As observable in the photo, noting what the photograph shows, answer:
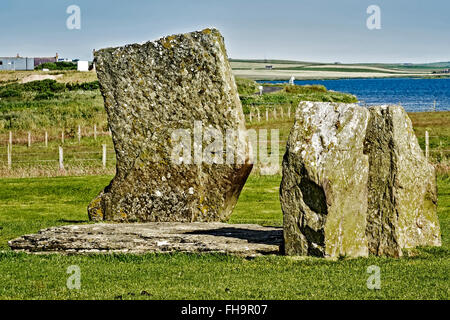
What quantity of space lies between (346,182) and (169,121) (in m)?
6.49

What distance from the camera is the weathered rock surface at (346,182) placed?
11250mm

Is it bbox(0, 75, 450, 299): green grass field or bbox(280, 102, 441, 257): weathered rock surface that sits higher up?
bbox(280, 102, 441, 257): weathered rock surface

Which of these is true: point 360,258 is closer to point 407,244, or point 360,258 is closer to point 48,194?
point 407,244

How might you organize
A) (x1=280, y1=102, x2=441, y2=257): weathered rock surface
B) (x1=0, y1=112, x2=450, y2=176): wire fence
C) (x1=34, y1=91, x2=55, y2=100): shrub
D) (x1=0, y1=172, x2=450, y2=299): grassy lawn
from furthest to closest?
(x1=34, y1=91, x2=55, y2=100): shrub → (x1=0, y1=112, x2=450, y2=176): wire fence → (x1=280, y1=102, x2=441, y2=257): weathered rock surface → (x1=0, y1=172, x2=450, y2=299): grassy lawn

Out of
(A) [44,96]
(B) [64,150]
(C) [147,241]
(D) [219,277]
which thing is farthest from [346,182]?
(A) [44,96]

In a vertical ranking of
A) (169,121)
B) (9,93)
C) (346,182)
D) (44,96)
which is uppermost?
(9,93)

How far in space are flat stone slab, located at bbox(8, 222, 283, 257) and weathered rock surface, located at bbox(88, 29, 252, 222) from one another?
2504 mm

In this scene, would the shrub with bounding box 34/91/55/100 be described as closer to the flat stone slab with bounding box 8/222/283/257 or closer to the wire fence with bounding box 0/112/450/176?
the wire fence with bounding box 0/112/450/176

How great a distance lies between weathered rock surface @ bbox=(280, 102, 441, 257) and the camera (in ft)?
36.9

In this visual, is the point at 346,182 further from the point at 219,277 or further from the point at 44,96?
the point at 44,96

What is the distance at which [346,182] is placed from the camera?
444 inches

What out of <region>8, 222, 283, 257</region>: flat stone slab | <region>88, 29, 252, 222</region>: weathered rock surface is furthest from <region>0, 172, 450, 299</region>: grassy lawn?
<region>88, 29, 252, 222</region>: weathered rock surface
